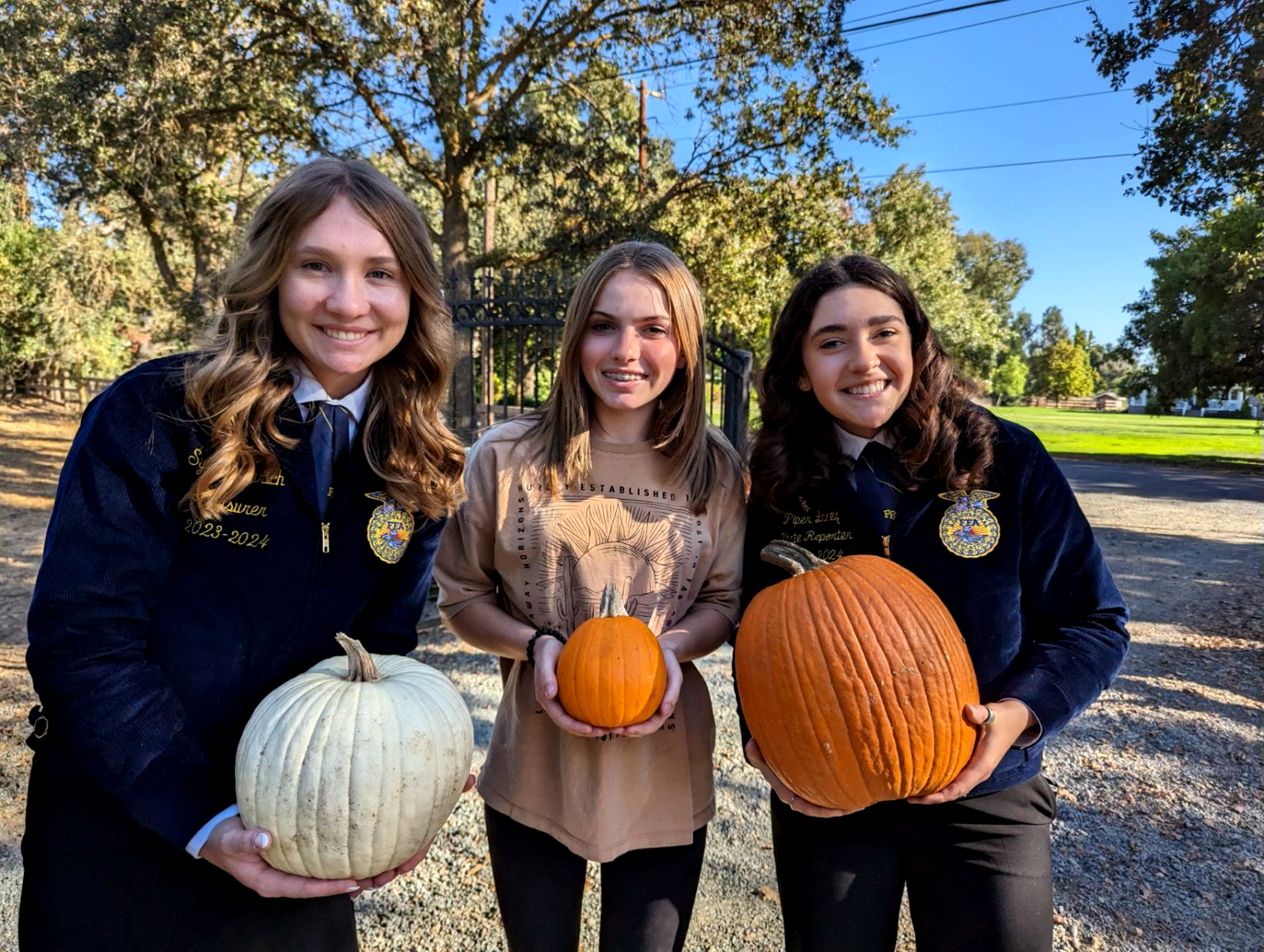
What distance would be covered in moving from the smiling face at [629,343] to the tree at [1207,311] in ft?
75.9

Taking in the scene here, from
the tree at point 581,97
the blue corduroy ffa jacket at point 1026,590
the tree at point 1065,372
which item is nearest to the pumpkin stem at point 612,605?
the blue corduroy ffa jacket at point 1026,590

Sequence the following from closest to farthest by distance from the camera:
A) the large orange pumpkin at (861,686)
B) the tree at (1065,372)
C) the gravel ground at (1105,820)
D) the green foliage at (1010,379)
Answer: the large orange pumpkin at (861,686), the gravel ground at (1105,820), the green foliage at (1010,379), the tree at (1065,372)

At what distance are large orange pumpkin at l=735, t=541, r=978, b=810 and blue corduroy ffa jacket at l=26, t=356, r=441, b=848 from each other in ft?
3.40

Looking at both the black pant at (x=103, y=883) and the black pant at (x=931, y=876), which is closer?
the black pant at (x=103, y=883)

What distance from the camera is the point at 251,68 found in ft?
34.6

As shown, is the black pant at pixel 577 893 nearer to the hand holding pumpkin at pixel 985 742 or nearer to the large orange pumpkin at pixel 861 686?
the large orange pumpkin at pixel 861 686

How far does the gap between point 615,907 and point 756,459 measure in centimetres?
131

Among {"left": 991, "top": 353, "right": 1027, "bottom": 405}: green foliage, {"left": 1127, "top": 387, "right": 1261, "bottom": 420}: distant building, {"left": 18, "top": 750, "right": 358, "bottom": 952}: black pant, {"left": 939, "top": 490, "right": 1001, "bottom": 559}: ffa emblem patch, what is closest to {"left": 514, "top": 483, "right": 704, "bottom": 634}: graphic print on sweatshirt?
{"left": 939, "top": 490, "right": 1001, "bottom": 559}: ffa emblem patch

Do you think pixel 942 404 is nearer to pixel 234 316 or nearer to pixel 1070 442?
pixel 234 316

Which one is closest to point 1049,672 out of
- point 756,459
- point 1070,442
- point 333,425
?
point 756,459

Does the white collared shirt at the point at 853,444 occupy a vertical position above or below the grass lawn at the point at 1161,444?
above

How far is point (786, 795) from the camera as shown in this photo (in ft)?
6.37

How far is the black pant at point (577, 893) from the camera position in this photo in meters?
1.99

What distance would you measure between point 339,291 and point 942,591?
66.1 inches
